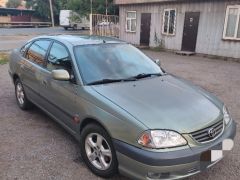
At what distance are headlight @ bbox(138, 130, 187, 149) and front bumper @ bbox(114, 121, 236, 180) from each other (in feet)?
0.24

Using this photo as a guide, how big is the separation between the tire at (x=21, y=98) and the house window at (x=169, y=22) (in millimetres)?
11853

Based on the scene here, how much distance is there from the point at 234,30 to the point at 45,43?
1090 cm

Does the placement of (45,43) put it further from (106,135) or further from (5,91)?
(5,91)

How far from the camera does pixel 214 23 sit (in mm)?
13750

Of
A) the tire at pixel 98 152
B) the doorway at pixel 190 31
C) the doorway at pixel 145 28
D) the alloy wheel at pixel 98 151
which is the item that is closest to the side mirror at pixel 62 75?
the tire at pixel 98 152

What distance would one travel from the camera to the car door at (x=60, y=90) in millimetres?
3756

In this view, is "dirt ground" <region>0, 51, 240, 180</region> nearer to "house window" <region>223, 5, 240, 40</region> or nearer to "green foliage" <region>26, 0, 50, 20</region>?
"house window" <region>223, 5, 240, 40</region>

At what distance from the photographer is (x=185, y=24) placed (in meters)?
15.2

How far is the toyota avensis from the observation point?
2799mm

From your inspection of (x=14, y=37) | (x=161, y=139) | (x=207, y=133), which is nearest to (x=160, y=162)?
(x=161, y=139)

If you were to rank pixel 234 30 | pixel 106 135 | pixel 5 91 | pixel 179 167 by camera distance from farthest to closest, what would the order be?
pixel 234 30
pixel 5 91
pixel 106 135
pixel 179 167

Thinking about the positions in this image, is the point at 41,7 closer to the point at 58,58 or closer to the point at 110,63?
the point at 58,58

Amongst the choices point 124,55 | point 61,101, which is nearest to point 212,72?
point 124,55

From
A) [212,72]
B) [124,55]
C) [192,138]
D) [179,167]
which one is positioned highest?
[124,55]
